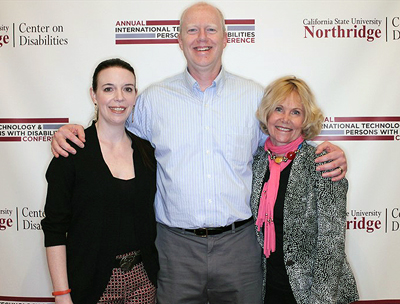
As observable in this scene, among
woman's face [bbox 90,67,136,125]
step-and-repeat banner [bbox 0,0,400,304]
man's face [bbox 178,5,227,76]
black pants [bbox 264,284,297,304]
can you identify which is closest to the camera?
woman's face [bbox 90,67,136,125]

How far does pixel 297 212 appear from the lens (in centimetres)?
165

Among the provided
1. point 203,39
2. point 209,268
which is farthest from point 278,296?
point 203,39

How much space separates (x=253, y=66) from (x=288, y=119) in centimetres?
79

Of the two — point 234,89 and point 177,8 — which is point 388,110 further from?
point 177,8

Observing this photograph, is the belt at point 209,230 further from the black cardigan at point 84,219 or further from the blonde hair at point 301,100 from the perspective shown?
the blonde hair at point 301,100

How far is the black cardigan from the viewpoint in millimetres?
1471

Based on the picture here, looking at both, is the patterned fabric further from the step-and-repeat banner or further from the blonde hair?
the step-and-repeat banner

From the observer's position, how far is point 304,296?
1.63 meters

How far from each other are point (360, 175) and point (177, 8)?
1.59 metres

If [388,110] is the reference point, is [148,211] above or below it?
below

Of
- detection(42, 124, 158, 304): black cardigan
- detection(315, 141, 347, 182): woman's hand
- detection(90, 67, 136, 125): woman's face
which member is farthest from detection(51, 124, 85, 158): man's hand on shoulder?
detection(315, 141, 347, 182): woman's hand

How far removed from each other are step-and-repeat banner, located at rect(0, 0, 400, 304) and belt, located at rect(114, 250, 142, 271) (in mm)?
1188

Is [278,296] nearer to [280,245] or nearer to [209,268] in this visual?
[280,245]

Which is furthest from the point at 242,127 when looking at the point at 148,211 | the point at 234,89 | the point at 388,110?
the point at 388,110
